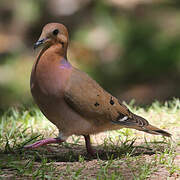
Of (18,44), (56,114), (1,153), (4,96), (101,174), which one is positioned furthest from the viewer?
(18,44)

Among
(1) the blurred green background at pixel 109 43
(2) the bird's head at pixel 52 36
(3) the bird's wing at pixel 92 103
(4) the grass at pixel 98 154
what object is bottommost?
(4) the grass at pixel 98 154

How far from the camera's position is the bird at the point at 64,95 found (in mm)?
4121

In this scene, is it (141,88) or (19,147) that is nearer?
(19,147)

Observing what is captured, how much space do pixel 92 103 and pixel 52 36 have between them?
2.42 feet

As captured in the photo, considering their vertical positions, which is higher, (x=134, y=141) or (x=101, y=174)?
(x=134, y=141)

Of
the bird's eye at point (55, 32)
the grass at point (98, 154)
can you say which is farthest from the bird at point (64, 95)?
the grass at point (98, 154)

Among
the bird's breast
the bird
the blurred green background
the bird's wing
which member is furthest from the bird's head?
the blurred green background

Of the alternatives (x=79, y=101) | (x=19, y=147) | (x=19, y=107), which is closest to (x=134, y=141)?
(x=79, y=101)

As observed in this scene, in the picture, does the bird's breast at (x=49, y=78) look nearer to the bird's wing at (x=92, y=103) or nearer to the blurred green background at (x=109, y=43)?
the bird's wing at (x=92, y=103)

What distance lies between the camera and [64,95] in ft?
13.5

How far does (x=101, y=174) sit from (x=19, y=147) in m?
1.18

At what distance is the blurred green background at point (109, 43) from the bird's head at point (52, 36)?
5.79 metres

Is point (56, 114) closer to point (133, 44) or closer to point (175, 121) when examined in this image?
point (175, 121)

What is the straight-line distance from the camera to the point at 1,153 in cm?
445
